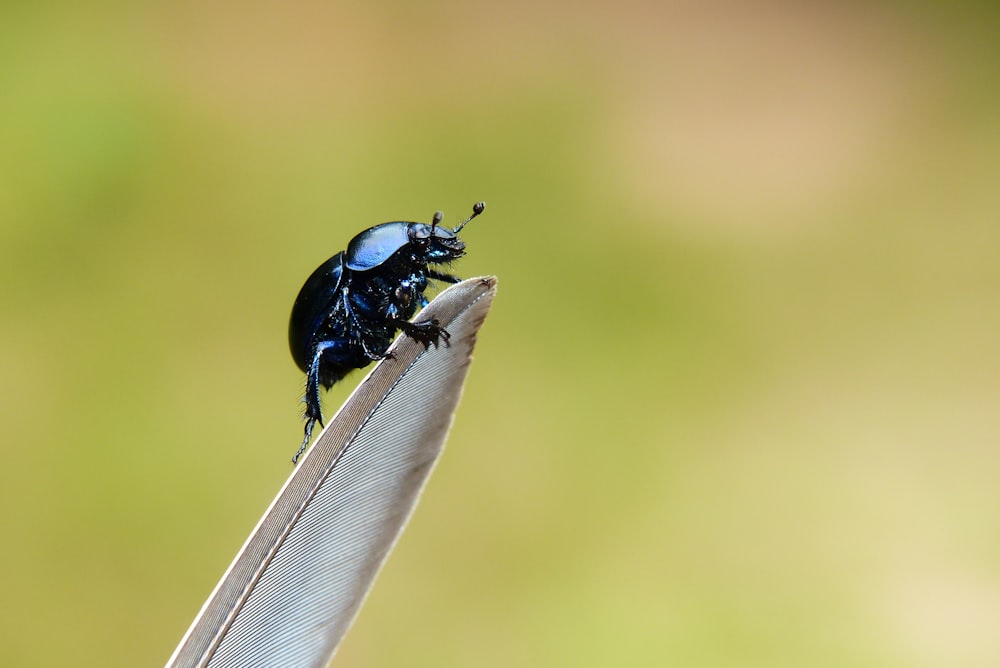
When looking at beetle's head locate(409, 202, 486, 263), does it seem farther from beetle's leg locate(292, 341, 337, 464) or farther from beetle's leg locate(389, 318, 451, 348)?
beetle's leg locate(389, 318, 451, 348)

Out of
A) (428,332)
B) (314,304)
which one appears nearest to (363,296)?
(314,304)

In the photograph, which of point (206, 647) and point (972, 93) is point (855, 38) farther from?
point (206, 647)

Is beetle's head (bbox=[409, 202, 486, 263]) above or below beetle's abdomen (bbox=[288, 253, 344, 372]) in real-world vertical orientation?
above

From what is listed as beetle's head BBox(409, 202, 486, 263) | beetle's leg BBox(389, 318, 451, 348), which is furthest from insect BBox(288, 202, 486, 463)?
beetle's leg BBox(389, 318, 451, 348)

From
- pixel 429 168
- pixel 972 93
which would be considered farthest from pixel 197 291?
pixel 972 93

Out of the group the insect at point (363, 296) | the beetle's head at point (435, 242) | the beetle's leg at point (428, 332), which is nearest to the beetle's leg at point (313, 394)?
the insect at point (363, 296)

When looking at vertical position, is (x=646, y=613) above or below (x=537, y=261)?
below
